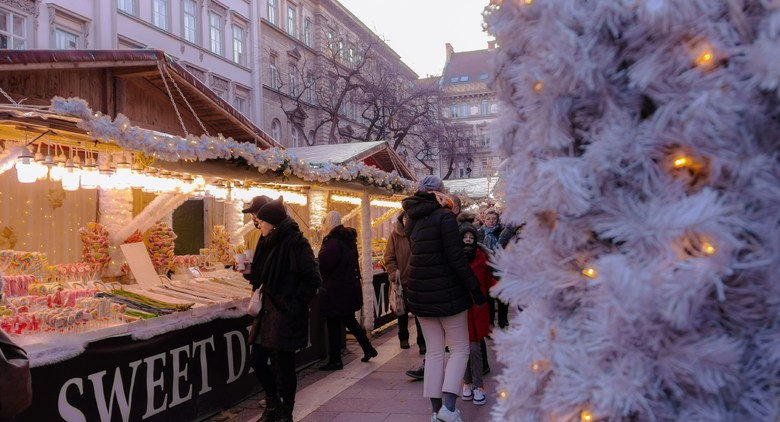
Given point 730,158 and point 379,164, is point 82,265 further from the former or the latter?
point 379,164

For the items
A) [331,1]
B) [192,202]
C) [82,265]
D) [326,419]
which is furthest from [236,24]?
[326,419]

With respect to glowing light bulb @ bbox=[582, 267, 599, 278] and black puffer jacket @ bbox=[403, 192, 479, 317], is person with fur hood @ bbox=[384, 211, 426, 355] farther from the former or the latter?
glowing light bulb @ bbox=[582, 267, 599, 278]

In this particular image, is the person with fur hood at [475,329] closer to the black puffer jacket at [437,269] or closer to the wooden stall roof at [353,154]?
the black puffer jacket at [437,269]

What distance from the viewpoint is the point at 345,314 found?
23.0 ft

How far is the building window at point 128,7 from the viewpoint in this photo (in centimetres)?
2075

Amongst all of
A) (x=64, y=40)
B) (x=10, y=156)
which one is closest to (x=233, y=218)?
(x=10, y=156)

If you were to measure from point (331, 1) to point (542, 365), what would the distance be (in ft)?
122

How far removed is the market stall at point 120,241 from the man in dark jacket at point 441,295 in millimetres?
2022

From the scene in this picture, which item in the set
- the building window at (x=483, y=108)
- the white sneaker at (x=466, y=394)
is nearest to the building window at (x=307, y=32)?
the white sneaker at (x=466, y=394)

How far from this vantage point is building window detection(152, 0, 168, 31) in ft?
73.7

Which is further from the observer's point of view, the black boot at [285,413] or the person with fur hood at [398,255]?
the person with fur hood at [398,255]

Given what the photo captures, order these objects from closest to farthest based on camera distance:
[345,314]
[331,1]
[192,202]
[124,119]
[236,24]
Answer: [124,119]
[345,314]
[192,202]
[236,24]
[331,1]

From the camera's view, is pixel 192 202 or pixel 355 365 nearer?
pixel 355 365

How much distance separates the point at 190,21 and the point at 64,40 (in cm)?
709
